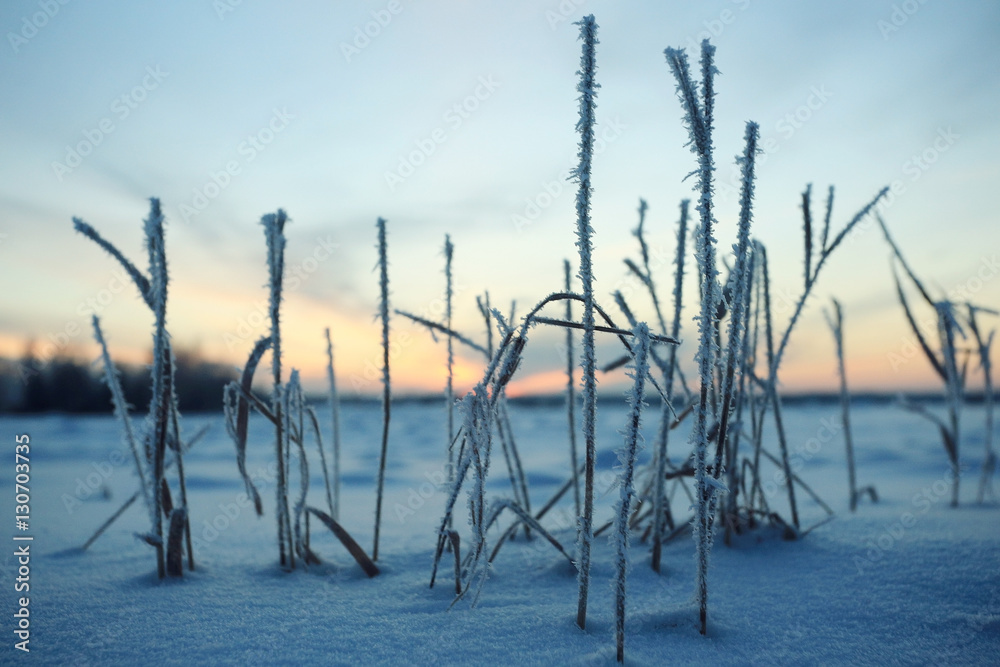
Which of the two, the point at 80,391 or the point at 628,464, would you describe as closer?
the point at 628,464

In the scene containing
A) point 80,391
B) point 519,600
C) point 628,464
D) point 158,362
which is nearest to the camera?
point 628,464

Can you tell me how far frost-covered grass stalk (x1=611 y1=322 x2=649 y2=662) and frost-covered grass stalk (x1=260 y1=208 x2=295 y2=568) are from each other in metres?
0.94

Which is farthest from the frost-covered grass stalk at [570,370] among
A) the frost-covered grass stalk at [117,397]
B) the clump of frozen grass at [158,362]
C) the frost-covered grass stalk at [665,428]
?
the frost-covered grass stalk at [117,397]

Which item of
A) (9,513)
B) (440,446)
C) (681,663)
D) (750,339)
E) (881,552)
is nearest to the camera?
(681,663)

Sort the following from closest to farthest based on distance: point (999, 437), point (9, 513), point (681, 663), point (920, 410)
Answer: point (681, 663), point (9, 513), point (920, 410), point (999, 437)

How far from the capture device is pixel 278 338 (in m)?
1.54

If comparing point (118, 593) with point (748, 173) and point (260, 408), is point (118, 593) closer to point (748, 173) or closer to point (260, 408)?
point (260, 408)

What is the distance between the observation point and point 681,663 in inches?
41.0

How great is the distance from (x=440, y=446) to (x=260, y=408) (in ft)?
16.1

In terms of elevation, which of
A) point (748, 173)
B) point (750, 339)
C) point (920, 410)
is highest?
point (748, 173)

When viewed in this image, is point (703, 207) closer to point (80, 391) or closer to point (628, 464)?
point (628, 464)

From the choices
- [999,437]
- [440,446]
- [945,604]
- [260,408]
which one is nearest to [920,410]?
[945,604]

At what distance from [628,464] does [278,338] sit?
3.34 ft

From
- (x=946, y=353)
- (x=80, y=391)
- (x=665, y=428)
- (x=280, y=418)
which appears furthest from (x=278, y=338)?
(x=80, y=391)
